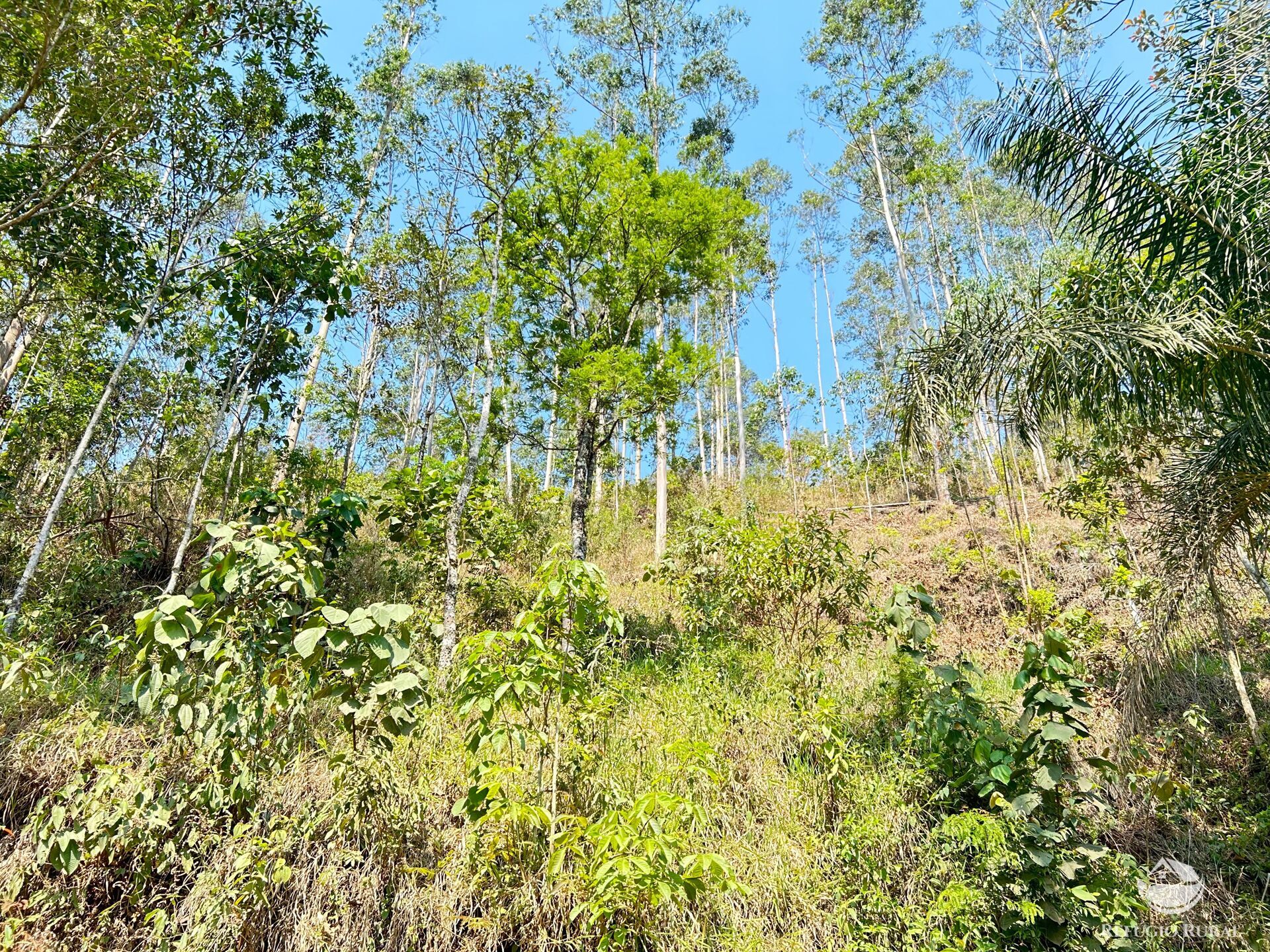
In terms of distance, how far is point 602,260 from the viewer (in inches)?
326

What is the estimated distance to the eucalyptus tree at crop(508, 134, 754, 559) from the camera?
25.3ft

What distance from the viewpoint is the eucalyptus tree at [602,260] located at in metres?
7.71

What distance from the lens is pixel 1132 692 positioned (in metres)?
4.21

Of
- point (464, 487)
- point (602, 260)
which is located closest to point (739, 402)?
point (602, 260)

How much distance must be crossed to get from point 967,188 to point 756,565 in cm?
2289

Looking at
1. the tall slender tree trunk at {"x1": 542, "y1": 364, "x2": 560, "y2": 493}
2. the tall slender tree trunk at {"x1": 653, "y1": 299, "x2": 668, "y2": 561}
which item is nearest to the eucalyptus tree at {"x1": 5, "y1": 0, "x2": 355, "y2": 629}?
the tall slender tree trunk at {"x1": 542, "y1": 364, "x2": 560, "y2": 493}

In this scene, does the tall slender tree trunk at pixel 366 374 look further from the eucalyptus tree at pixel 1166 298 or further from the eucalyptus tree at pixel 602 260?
the eucalyptus tree at pixel 1166 298

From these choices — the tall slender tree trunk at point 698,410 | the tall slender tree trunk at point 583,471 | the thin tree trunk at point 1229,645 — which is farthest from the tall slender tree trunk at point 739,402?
the thin tree trunk at point 1229,645

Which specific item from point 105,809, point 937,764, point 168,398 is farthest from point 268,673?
point 168,398

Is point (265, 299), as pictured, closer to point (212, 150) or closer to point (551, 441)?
point (212, 150)

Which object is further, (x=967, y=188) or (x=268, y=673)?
(x=967, y=188)

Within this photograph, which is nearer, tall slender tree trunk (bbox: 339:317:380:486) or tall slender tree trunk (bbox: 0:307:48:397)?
tall slender tree trunk (bbox: 0:307:48:397)

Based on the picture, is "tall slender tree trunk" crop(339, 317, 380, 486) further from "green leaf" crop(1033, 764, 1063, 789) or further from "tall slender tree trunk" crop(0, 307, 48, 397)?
"green leaf" crop(1033, 764, 1063, 789)

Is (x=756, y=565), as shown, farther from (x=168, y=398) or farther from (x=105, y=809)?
(x=168, y=398)
